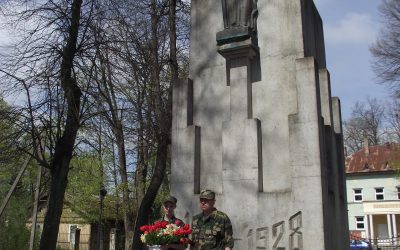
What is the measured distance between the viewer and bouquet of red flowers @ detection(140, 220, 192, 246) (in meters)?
5.73

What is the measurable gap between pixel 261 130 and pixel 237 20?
2.19 metres

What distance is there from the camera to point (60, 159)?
434 inches

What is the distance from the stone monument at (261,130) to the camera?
7598 millimetres

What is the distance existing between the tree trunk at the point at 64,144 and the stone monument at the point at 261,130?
2.92m

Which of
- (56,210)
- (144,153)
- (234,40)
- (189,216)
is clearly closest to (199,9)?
(234,40)

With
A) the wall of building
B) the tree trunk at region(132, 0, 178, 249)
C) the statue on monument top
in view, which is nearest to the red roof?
the wall of building

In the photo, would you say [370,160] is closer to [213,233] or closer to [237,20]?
[237,20]

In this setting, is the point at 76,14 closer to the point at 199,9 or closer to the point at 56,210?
the point at 199,9

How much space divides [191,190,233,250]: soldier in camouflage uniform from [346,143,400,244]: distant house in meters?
46.7

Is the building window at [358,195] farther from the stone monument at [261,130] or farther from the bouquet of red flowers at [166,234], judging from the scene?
the bouquet of red flowers at [166,234]

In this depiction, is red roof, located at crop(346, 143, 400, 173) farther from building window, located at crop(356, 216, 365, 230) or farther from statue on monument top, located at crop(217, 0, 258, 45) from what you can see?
statue on monument top, located at crop(217, 0, 258, 45)

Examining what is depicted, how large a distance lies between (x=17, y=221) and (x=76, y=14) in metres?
16.8

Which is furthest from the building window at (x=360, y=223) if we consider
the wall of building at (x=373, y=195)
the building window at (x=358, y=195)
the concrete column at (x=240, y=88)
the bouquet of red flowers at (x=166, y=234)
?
the bouquet of red flowers at (x=166, y=234)

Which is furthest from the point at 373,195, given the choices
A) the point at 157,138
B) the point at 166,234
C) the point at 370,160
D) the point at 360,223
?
the point at 166,234
